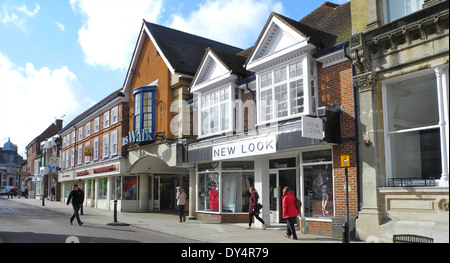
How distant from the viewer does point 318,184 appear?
13.4 m

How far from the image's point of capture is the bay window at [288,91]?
13.4 meters

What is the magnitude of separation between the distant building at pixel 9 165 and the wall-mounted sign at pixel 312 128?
11681 cm

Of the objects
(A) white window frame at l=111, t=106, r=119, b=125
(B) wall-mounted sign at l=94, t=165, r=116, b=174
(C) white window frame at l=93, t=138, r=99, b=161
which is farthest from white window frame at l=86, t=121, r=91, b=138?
(A) white window frame at l=111, t=106, r=119, b=125

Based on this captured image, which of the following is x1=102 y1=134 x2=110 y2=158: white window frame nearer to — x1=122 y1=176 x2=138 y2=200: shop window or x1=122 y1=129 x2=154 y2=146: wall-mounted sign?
x1=122 y1=176 x2=138 y2=200: shop window

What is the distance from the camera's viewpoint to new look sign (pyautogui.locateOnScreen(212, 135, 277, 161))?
14.2 meters

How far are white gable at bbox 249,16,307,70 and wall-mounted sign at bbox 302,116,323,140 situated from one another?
328 cm

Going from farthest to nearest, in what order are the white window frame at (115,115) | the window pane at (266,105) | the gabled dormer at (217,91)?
the white window frame at (115,115) → the gabled dormer at (217,91) → the window pane at (266,105)

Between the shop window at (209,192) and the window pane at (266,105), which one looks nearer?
the window pane at (266,105)

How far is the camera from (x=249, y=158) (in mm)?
16500

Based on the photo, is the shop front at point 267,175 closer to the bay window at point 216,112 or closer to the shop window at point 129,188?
the bay window at point 216,112

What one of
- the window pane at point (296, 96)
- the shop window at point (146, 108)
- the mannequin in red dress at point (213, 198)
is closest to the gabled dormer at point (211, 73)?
the window pane at point (296, 96)
